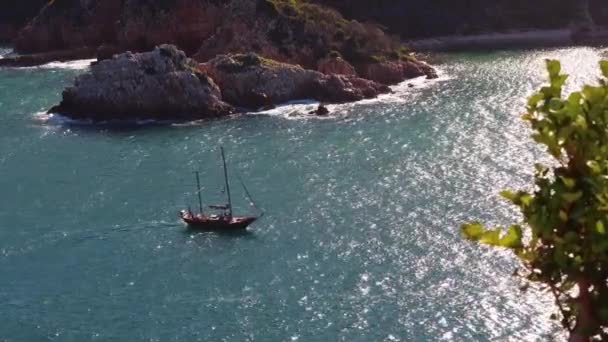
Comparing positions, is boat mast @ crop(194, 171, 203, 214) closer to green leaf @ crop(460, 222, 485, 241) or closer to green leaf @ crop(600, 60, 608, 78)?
green leaf @ crop(460, 222, 485, 241)

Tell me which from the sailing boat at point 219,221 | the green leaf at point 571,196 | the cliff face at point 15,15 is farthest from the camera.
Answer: the cliff face at point 15,15

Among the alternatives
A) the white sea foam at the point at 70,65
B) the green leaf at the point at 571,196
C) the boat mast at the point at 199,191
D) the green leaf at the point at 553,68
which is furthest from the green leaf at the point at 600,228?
the white sea foam at the point at 70,65

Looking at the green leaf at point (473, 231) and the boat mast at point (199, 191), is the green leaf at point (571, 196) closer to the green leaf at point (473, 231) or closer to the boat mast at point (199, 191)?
the green leaf at point (473, 231)

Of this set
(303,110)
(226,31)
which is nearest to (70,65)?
(226,31)

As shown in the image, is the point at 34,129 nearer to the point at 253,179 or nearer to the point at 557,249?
the point at 253,179

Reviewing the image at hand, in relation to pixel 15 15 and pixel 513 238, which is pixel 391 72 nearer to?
pixel 15 15

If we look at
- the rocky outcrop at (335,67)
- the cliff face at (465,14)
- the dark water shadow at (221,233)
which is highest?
the cliff face at (465,14)
